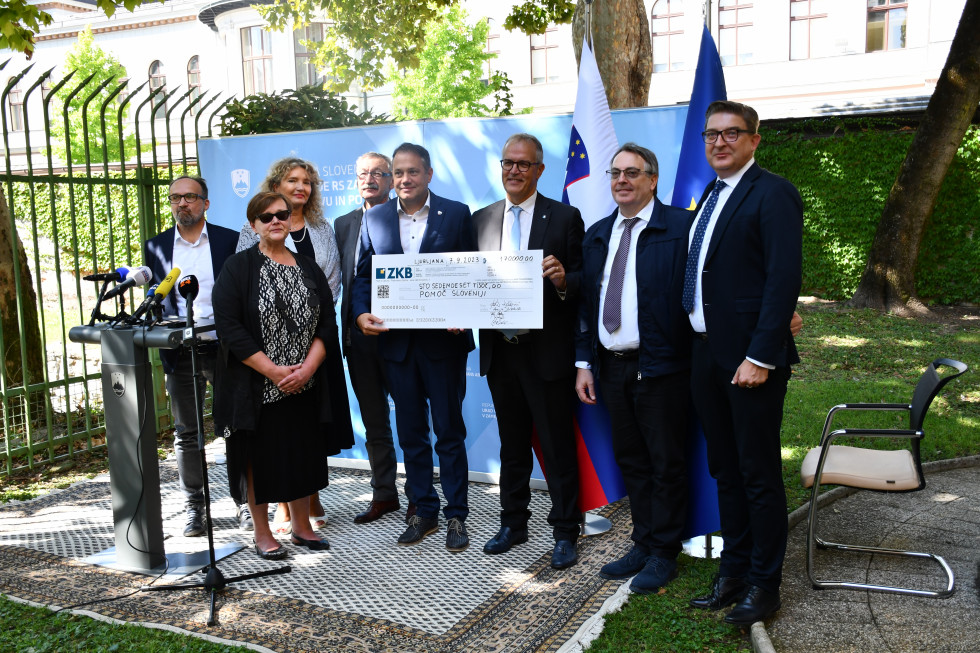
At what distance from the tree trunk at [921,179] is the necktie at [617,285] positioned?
392 inches

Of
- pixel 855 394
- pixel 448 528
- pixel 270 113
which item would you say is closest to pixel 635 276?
pixel 448 528

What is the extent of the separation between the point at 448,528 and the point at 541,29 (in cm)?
1165

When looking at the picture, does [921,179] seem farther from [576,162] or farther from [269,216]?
[269,216]

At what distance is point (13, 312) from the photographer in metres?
7.27

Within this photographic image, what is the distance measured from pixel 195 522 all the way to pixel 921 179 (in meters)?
11.7

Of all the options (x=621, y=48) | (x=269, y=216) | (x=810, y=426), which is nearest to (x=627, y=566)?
(x=269, y=216)

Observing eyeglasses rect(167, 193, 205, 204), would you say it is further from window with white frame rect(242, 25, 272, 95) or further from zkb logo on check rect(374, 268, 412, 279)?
window with white frame rect(242, 25, 272, 95)

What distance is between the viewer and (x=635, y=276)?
13.8 feet

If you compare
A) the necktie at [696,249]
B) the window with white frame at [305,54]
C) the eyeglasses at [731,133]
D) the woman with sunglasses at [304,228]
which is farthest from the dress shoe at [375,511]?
the window with white frame at [305,54]

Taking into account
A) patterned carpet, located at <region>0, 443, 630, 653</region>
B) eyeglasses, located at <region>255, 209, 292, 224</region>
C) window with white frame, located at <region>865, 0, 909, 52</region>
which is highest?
window with white frame, located at <region>865, 0, 909, 52</region>

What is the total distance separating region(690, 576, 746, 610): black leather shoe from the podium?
2955 mm

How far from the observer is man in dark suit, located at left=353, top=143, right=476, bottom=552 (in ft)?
16.3

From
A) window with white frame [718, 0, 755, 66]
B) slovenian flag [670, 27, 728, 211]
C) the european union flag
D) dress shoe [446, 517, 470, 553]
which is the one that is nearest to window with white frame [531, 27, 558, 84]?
window with white frame [718, 0, 755, 66]

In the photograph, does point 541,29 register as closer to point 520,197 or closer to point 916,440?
point 520,197
